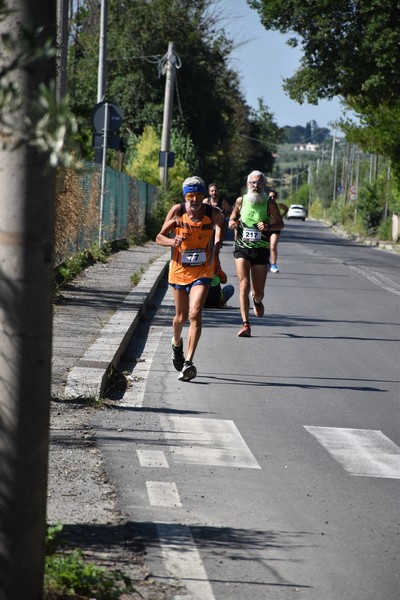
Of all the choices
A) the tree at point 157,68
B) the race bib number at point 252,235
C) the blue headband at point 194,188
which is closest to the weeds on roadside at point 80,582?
the blue headband at point 194,188

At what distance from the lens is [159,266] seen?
A: 23.2 metres

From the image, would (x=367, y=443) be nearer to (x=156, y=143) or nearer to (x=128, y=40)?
(x=156, y=143)

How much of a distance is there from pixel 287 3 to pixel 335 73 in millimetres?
2802

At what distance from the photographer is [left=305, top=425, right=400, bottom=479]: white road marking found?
711 cm

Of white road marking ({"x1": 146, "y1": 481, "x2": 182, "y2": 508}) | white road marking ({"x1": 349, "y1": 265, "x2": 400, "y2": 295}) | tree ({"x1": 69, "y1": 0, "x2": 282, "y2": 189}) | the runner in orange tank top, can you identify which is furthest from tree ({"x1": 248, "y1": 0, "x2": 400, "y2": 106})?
white road marking ({"x1": 146, "y1": 481, "x2": 182, "y2": 508})

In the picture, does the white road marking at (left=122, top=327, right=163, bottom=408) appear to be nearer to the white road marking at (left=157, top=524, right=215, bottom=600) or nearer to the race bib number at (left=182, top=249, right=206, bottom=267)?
the race bib number at (left=182, top=249, right=206, bottom=267)

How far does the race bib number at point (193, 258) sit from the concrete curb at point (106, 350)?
1.05 meters

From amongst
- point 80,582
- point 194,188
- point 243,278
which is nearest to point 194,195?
point 194,188

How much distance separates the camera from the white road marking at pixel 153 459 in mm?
6797

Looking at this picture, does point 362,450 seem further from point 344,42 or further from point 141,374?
point 344,42

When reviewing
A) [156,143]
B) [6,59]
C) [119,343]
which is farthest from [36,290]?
[156,143]

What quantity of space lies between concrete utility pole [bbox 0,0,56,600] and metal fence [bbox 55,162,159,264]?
6.10 meters

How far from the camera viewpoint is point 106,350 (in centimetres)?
1063

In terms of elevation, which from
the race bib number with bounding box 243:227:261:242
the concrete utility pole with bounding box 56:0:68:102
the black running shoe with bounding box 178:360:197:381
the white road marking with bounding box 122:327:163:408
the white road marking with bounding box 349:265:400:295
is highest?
the concrete utility pole with bounding box 56:0:68:102
